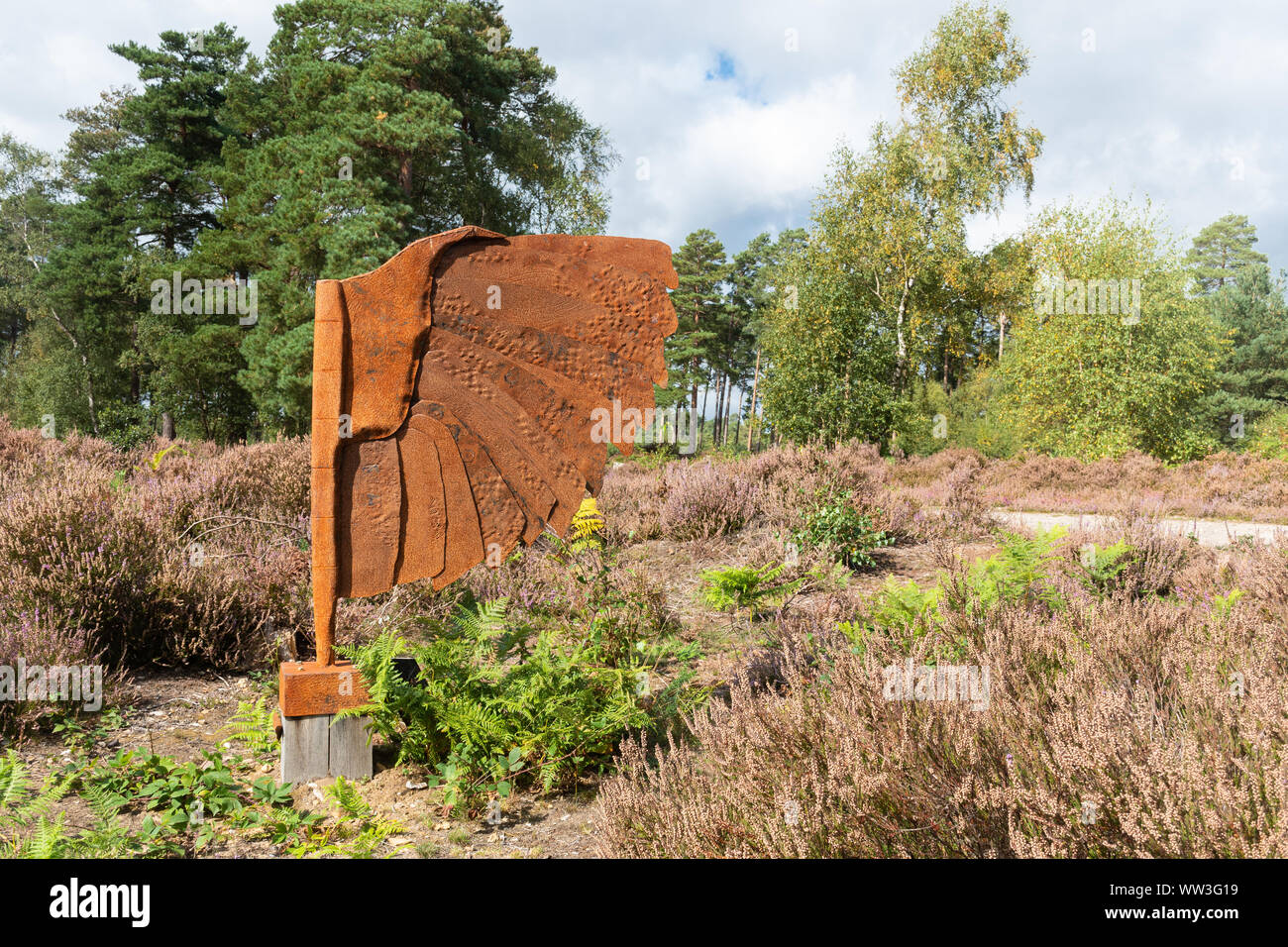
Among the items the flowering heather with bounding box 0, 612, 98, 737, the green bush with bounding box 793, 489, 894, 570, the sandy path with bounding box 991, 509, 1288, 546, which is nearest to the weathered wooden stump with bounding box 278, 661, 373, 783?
the flowering heather with bounding box 0, 612, 98, 737

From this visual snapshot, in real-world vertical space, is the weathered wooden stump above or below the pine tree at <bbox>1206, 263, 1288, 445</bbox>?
below

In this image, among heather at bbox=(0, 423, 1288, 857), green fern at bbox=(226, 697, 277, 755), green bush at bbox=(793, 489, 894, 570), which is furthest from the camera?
green bush at bbox=(793, 489, 894, 570)

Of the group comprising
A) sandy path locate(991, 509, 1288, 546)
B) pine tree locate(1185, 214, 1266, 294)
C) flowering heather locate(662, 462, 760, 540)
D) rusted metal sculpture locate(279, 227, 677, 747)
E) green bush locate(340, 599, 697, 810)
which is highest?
pine tree locate(1185, 214, 1266, 294)

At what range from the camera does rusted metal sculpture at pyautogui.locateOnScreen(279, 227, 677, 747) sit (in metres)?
2.99

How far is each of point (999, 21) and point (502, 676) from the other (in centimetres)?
2351

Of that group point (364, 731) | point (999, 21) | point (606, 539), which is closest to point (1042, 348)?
point (999, 21)

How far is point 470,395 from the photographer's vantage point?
3.12 meters

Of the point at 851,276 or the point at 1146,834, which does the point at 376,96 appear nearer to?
the point at 851,276

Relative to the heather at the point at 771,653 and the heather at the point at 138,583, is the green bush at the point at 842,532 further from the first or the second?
the heather at the point at 138,583

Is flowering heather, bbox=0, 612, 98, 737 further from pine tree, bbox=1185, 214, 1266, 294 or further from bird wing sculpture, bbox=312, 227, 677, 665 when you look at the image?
pine tree, bbox=1185, 214, 1266, 294

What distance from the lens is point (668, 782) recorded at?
2.45 m

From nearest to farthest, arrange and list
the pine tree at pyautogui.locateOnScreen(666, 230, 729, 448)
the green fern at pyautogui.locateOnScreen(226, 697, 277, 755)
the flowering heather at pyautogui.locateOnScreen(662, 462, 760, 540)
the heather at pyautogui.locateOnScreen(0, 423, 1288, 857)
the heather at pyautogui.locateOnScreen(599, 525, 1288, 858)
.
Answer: the heather at pyautogui.locateOnScreen(599, 525, 1288, 858)
the heather at pyautogui.locateOnScreen(0, 423, 1288, 857)
the green fern at pyautogui.locateOnScreen(226, 697, 277, 755)
the flowering heather at pyautogui.locateOnScreen(662, 462, 760, 540)
the pine tree at pyautogui.locateOnScreen(666, 230, 729, 448)

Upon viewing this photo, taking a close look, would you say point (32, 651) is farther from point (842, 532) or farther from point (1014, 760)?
point (842, 532)

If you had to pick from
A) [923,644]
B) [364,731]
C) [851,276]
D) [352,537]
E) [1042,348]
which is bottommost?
[364,731]
